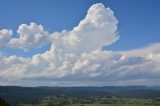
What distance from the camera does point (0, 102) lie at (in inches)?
6683

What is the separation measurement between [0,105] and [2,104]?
6156 mm

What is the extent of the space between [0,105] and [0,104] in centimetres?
320

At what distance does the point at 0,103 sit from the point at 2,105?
2416 mm

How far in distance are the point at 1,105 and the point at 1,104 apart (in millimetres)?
3074

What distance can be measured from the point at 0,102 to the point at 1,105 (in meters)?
6.55

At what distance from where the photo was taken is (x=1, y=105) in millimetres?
163500

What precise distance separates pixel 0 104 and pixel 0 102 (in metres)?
4.75

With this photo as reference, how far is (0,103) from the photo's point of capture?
16725cm

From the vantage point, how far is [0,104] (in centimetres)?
16512

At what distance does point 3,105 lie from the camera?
167 meters

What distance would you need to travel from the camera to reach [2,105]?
165 m

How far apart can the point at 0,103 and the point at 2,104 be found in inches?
51.5

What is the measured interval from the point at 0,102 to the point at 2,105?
15.9 ft

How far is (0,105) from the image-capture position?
6378 inches
